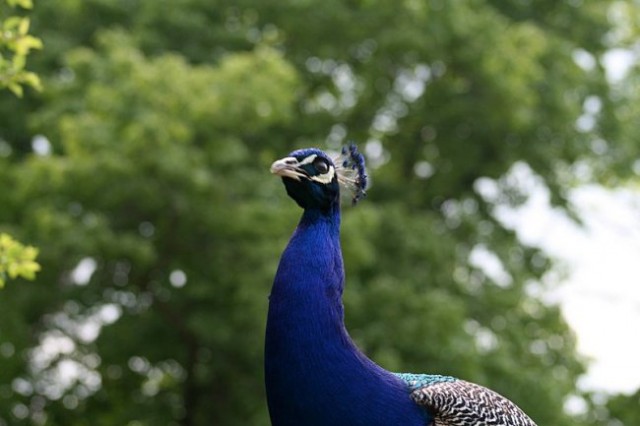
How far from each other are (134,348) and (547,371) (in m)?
4.89

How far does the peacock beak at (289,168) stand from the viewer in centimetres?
408

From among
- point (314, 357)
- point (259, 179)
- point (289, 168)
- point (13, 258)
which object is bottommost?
point (314, 357)

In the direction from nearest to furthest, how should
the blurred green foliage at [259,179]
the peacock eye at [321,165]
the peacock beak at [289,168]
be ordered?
the peacock beak at [289,168], the peacock eye at [321,165], the blurred green foliage at [259,179]

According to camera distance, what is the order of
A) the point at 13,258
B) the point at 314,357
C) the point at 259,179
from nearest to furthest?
the point at 314,357 < the point at 13,258 < the point at 259,179

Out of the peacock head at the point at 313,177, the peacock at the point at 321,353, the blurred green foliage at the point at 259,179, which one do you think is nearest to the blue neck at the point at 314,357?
the peacock at the point at 321,353

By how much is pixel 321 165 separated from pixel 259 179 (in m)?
8.25

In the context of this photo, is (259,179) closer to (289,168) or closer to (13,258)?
(13,258)

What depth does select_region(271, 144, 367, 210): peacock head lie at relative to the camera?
163 inches

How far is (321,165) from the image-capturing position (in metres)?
4.23

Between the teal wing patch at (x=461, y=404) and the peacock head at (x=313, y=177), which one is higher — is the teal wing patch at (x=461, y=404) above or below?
below

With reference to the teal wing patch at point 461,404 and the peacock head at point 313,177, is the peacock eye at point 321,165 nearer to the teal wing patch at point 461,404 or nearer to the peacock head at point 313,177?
the peacock head at point 313,177

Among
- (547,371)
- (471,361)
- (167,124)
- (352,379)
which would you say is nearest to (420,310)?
(471,361)

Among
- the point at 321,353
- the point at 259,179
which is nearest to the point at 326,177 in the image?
the point at 321,353

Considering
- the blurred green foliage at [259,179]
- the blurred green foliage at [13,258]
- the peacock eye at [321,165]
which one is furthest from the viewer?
the blurred green foliage at [259,179]
